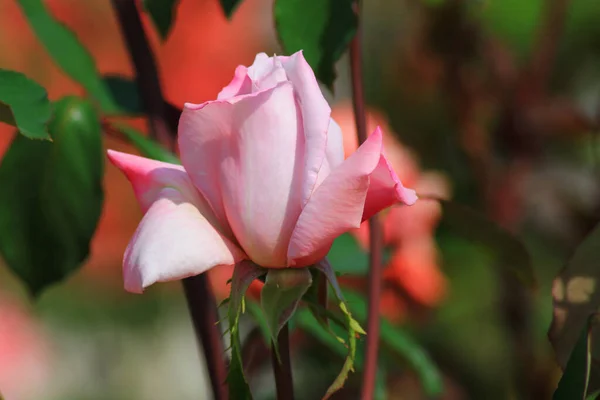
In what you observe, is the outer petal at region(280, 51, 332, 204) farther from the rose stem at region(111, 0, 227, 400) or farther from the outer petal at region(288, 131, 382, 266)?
the rose stem at region(111, 0, 227, 400)

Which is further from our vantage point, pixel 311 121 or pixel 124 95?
pixel 124 95

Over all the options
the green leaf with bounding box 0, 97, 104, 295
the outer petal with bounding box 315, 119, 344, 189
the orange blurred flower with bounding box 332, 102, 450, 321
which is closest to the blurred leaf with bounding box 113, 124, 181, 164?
the green leaf with bounding box 0, 97, 104, 295

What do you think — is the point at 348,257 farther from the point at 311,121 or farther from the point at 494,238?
the point at 311,121

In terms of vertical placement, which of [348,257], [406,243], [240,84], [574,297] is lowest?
[406,243]

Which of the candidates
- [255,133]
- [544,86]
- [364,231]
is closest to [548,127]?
[544,86]

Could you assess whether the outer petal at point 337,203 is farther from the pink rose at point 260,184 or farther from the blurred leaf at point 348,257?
the blurred leaf at point 348,257

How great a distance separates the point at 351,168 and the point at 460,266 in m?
0.72

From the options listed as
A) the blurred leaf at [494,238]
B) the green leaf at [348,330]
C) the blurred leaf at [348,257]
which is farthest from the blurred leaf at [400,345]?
the green leaf at [348,330]

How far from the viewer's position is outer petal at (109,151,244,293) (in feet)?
0.76

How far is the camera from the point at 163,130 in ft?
1.28

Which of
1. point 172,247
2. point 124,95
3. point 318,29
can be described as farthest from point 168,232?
point 124,95

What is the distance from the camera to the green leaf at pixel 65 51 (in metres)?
0.43

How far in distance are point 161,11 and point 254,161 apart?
13cm

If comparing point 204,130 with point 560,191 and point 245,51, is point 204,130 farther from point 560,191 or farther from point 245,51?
point 245,51
